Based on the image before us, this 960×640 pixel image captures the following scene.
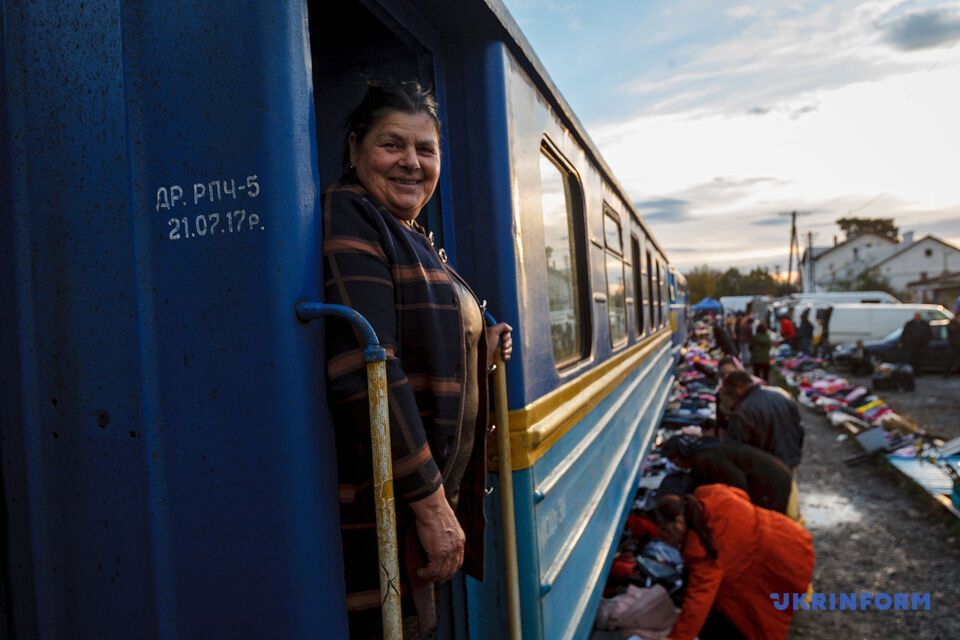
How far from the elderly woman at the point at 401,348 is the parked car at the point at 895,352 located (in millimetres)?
18850

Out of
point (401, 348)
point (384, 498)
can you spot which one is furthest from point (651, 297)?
point (384, 498)

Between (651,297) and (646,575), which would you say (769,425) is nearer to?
(646,575)

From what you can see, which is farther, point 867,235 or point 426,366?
point 867,235

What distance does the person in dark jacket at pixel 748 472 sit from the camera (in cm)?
522

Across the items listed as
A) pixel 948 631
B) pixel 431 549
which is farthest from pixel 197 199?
pixel 948 631

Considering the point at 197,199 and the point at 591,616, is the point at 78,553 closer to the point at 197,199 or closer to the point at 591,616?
the point at 197,199

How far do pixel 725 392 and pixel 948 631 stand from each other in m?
2.53

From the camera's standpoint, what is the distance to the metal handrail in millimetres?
1248

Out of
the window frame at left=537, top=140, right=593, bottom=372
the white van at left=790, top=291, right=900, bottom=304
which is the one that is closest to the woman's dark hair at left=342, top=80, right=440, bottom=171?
the window frame at left=537, top=140, right=593, bottom=372

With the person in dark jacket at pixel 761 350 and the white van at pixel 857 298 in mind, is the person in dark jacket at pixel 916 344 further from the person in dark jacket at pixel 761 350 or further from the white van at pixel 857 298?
the white van at pixel 857 298

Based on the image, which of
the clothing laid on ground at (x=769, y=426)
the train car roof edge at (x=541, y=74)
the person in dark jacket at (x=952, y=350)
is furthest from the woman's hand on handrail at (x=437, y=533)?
the person in dark jacket at (x=952, y=350)

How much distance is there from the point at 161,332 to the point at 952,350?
19.5 meters

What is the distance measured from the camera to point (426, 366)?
59.0 inches

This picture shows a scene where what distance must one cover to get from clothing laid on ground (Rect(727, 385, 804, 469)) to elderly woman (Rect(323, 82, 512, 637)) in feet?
15.4
